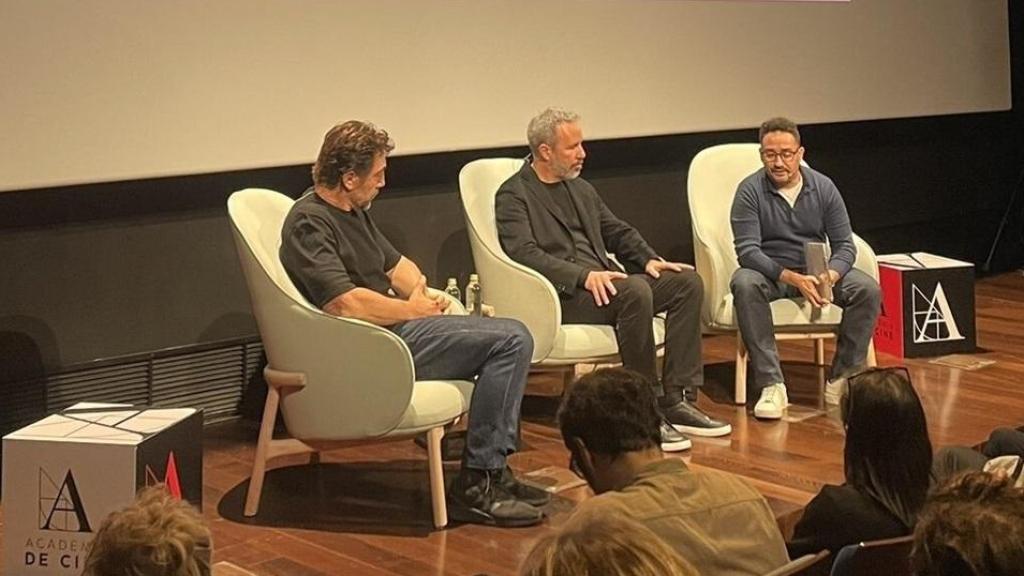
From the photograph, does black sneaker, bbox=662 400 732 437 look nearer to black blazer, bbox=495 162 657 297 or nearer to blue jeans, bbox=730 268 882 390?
blue jeans, bbox=730 268 882 390

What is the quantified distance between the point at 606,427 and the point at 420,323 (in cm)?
164

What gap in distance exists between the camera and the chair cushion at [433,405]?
13.8ft

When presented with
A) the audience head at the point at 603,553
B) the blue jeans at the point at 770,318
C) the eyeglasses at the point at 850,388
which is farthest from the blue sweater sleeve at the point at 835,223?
the audience head at the point at 603,553

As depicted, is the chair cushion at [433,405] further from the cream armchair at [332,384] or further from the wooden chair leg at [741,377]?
the wooden chair leg at [741,377]

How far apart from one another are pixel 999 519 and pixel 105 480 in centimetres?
238

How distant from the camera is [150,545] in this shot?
1.98 m

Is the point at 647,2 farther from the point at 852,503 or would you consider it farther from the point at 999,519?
the point at 999,519

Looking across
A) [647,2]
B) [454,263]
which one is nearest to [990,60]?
[647,2]

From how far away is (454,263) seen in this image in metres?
5.93

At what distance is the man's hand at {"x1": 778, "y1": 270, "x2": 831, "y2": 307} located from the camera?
5.47 m

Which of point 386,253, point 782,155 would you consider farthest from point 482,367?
point 782,155

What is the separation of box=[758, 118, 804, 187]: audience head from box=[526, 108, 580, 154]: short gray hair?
822 millimetres

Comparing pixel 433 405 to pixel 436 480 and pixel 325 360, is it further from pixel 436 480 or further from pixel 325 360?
pixel 325 360

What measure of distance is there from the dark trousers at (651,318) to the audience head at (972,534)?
313cm
